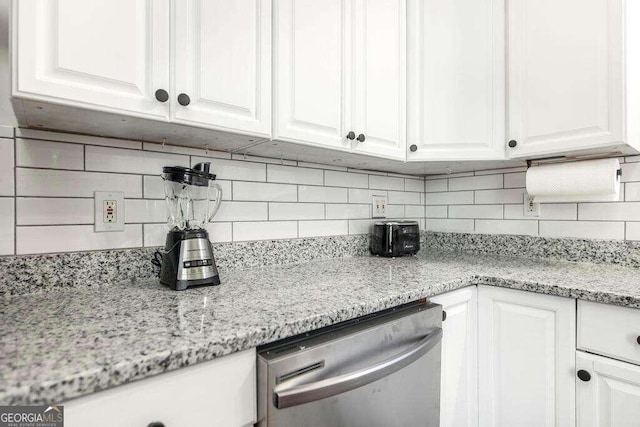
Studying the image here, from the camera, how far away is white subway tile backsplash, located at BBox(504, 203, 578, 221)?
58.8 inches

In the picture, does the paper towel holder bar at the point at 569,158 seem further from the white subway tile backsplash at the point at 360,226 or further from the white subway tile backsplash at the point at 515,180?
the white subway tile backsplash at the point at 360,226

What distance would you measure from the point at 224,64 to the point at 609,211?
1.61 m

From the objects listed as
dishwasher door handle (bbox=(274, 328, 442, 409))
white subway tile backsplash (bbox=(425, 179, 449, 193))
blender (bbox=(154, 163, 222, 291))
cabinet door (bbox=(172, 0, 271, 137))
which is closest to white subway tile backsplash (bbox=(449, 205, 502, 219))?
white subway tile backsplash (bbox=(425, 179, 449, 193))

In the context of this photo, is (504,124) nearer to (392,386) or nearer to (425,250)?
(425,250)

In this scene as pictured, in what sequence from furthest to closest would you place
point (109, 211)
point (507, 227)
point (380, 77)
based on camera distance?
point (507, 227), point (380, 77), point (109, 211)

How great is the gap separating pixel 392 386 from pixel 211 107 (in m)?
0.91

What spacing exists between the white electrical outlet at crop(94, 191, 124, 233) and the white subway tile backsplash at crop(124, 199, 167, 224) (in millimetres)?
17

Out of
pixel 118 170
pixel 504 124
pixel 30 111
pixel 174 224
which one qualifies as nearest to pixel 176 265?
pixel 174 224

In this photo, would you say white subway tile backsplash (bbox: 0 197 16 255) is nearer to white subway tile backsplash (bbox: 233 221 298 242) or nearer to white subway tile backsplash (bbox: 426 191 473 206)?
white subway tile backsplash (bbox: 233 221 298 242)

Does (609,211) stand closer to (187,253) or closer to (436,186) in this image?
(436,186)

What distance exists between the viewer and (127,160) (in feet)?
3.52

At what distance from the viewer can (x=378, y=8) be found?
1.34 metres
